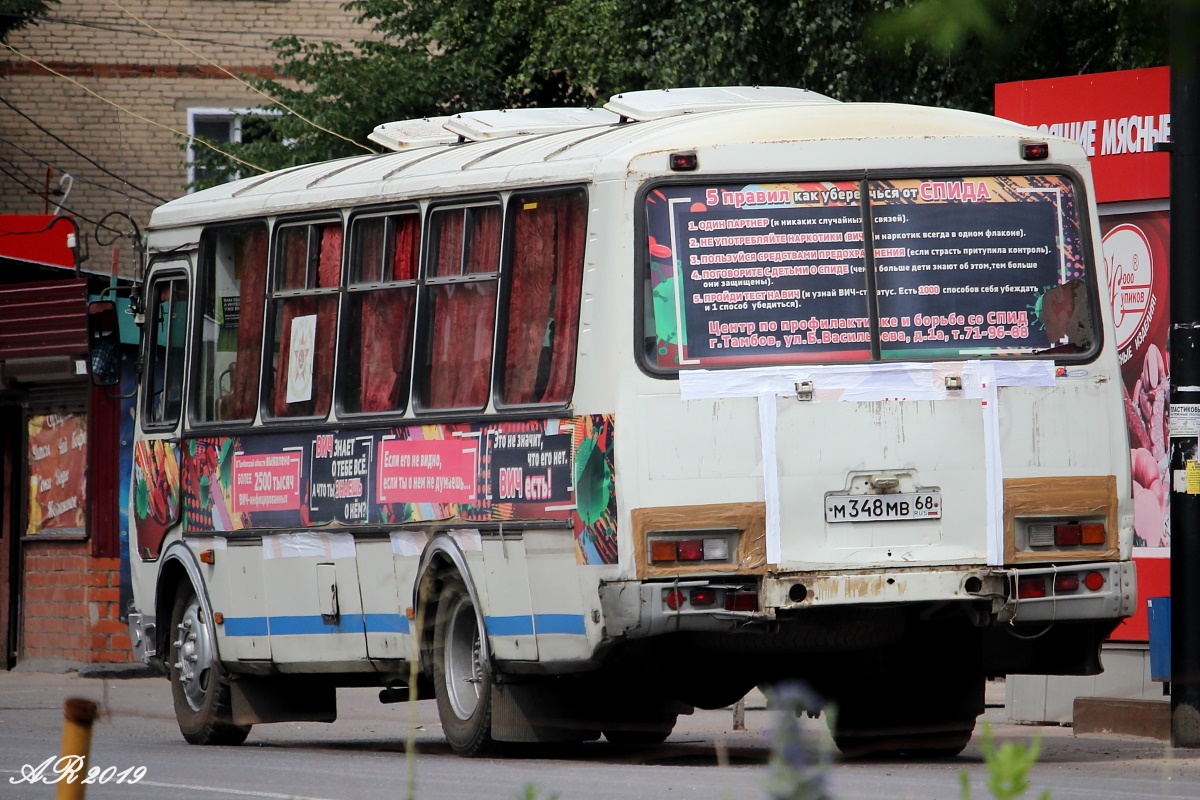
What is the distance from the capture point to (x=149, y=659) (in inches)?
524

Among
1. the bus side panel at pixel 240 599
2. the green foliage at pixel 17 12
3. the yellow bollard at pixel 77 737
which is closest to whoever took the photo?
the yellow bollard at pixel 77 737

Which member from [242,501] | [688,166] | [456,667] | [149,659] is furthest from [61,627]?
[688,166]

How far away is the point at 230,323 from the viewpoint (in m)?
12.6

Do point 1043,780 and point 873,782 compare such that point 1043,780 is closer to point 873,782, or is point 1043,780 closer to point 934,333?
→ point 873,782

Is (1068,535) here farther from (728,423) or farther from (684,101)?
(684,101)

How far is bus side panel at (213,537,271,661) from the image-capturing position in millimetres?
12148

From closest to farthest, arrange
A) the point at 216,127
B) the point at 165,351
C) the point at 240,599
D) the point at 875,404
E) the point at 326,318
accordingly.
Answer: the point at 875,404
the point at 326,318
the point at 240,599
the point at 165,351
the point at 216,127

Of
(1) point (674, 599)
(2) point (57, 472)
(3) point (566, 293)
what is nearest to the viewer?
(1) point (674, 599)

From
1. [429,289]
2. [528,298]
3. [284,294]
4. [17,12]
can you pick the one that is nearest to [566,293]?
[528,298]

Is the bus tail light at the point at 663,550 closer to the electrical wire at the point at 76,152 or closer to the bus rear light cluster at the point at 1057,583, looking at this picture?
the bus rear light cluster at the point at 1057,583

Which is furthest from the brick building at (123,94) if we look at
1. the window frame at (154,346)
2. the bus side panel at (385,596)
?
the bus side panel at (385,596)

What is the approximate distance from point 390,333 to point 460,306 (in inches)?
23.6

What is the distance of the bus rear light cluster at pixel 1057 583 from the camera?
9562 mm

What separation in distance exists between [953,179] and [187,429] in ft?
16.5
